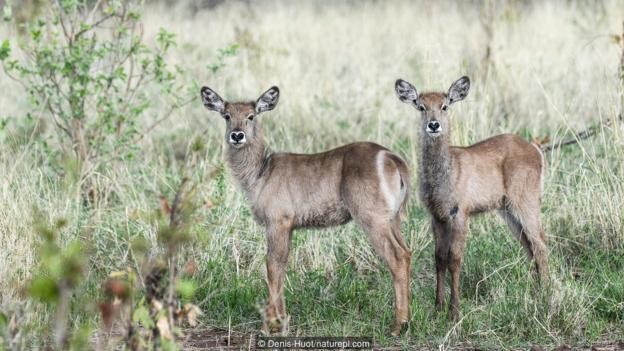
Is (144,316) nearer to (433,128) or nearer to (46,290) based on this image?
(46,290)

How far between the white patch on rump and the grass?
0.60 m

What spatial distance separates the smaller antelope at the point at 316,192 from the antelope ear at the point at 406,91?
877 millimetres

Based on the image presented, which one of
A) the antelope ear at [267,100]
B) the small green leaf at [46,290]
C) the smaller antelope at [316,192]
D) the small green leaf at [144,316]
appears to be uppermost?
the antelope ear at [267,100]

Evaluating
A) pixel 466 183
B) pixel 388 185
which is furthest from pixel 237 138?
pixel 466 183

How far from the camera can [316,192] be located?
5.96 meters

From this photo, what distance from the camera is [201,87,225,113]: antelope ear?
6.48 m

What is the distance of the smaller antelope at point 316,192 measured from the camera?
18.7ft

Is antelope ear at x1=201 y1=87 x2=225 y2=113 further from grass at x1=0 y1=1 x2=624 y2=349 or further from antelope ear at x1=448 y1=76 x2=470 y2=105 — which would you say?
antelope ear at x1=448 y1=76 x2=470 y2=105

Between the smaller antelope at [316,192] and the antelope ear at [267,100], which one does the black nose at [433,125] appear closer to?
the smaller antelope at [316,192]

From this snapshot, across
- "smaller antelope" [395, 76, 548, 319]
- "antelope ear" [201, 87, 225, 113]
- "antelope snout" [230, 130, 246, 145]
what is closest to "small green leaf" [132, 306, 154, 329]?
"antelope snout" [230, 130, 246, 145]

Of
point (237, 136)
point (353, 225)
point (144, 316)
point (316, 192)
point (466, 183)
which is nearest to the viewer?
point (144, 316)

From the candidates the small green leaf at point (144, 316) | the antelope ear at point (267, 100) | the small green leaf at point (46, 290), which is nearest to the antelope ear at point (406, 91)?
the antelope ear at point (267, 100)

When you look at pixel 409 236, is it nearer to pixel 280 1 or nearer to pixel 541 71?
pixel 541 71

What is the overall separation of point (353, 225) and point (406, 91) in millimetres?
1035
